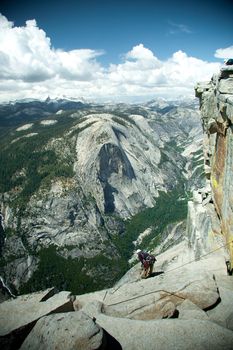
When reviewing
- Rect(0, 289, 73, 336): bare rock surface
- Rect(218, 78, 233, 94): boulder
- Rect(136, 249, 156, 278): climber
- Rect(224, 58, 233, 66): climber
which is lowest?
Rect(136, 249, 156, 278): climber

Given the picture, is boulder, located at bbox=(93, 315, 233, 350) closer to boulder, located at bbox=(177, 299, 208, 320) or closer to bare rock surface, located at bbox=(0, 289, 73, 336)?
boulder, located at bbox=(177, 299, 208, 320)

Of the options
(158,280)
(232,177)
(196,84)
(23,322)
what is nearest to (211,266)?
(158,280)

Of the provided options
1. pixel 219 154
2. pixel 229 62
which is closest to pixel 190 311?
pixel 219 154

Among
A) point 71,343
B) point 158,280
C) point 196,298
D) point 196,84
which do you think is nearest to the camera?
point 71,343

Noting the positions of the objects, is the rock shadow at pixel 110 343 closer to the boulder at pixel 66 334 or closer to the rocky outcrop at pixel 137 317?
the rocky outcrop at pixel 137 317

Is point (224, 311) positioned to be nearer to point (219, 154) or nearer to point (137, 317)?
point (137, 317)

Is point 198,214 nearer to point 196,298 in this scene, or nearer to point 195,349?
point 196,298

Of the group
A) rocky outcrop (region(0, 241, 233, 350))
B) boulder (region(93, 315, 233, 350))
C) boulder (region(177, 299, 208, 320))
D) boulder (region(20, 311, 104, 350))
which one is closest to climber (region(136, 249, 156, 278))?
rocky outcrop (region(0, 241, 233, 350))
